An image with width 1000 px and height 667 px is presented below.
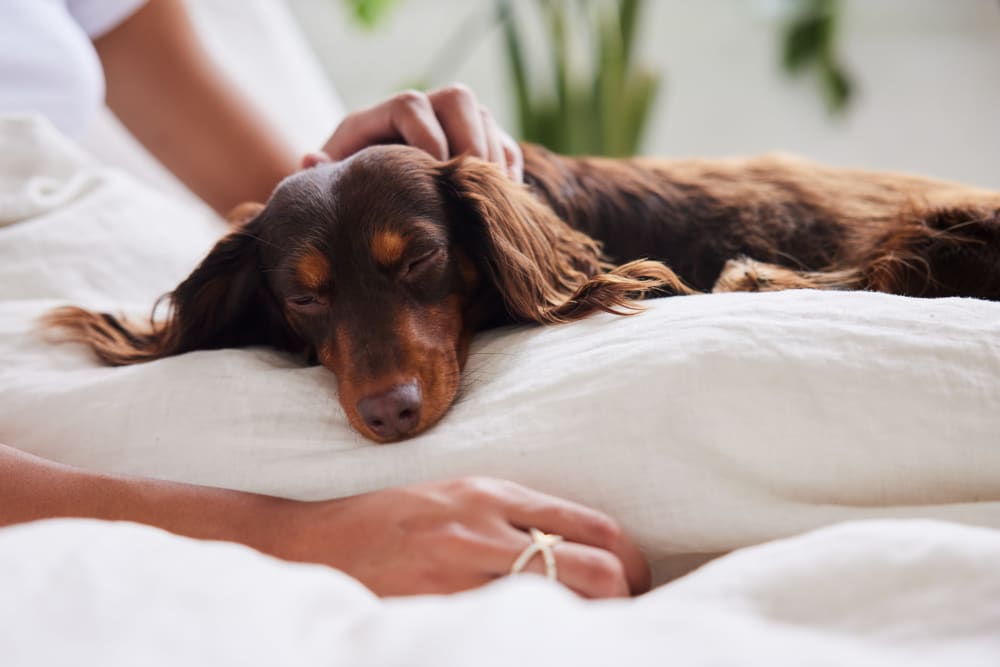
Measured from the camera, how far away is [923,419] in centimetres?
89

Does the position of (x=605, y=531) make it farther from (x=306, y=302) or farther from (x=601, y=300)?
(x=306, y=302)

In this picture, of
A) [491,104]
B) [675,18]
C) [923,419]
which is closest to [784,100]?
[675,18]

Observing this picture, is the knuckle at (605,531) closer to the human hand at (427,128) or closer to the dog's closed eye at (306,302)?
the dog's closed eye at (306,302)

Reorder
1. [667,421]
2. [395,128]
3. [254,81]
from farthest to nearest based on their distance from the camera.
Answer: [254,81]
[395,128]
[667,421]

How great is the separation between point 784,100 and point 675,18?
0.63 m

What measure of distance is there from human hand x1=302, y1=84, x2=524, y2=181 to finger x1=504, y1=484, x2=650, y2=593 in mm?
856

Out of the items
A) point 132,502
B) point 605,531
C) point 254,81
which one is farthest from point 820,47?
point 132,502

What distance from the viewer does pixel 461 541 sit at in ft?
2.67

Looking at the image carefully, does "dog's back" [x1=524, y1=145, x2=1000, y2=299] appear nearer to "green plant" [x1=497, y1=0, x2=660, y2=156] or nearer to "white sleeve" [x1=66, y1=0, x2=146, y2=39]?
"white sleeve" [x1=66, y1=0, x2=146, y2=39]

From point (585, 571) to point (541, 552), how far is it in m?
0.04

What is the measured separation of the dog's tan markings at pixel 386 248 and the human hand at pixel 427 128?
0.28 meters

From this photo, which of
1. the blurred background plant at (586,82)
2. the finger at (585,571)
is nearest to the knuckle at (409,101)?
the finger at (585,571)

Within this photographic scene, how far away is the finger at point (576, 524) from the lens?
836mm

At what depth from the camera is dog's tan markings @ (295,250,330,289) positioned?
4.42ft
